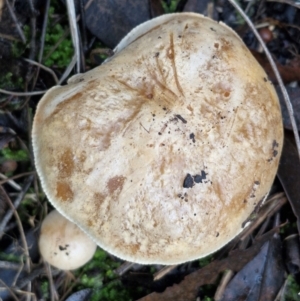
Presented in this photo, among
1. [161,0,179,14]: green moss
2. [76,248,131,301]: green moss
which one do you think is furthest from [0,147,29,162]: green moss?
[161,0,179,14]: green moss

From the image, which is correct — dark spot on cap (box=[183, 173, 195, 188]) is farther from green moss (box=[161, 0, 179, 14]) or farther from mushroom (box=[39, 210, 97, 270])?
green moss (box=[161, 0, 179, 14])

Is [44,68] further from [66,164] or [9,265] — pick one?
[9,265]

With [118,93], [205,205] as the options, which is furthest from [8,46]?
[205,205]

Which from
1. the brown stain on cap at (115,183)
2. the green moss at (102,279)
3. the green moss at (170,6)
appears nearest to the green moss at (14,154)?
the green moss at (102,279)

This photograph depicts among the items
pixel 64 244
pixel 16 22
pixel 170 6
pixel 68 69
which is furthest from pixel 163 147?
pixel 170 6

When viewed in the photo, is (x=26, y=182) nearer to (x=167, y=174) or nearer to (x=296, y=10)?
(x=167, y=174)

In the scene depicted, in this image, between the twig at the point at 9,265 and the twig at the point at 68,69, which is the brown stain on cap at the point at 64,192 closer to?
the twig at the point at 9,265
